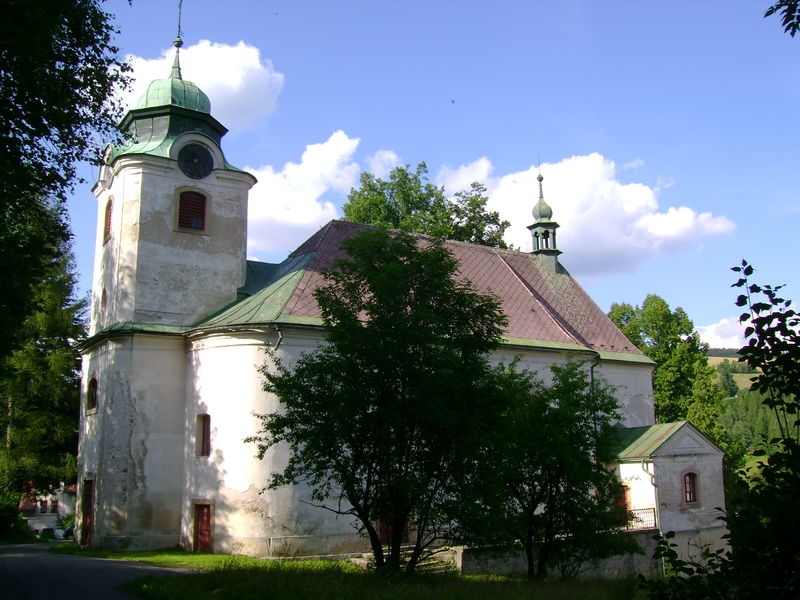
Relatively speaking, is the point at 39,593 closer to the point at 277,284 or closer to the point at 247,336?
the point at 247,336

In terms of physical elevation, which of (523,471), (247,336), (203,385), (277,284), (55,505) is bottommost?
(55,505)

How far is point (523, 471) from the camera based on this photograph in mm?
15148

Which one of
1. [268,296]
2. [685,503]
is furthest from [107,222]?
[685,503]

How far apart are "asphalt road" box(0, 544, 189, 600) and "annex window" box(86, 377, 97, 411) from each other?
19.3 ft

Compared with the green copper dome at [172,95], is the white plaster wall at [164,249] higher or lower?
lower

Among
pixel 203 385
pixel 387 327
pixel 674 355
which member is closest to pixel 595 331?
pixel 674 355

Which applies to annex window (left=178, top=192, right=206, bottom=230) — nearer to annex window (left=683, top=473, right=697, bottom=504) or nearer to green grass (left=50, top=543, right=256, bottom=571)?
green grass (left=50, top=543, right=256, bottom=571)

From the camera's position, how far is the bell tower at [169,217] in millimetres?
20922

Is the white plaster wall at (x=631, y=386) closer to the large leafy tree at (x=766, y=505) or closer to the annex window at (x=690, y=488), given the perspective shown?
the annex window at (x=690, y=488)

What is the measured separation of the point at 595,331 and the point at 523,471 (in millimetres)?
13405

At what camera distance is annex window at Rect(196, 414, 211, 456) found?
1953cm

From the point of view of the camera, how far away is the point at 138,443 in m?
19.5

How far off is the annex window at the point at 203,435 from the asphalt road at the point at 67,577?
4.05 meters

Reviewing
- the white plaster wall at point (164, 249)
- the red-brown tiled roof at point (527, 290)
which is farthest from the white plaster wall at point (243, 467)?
the red-brown tiled roof at point (527, 290)
